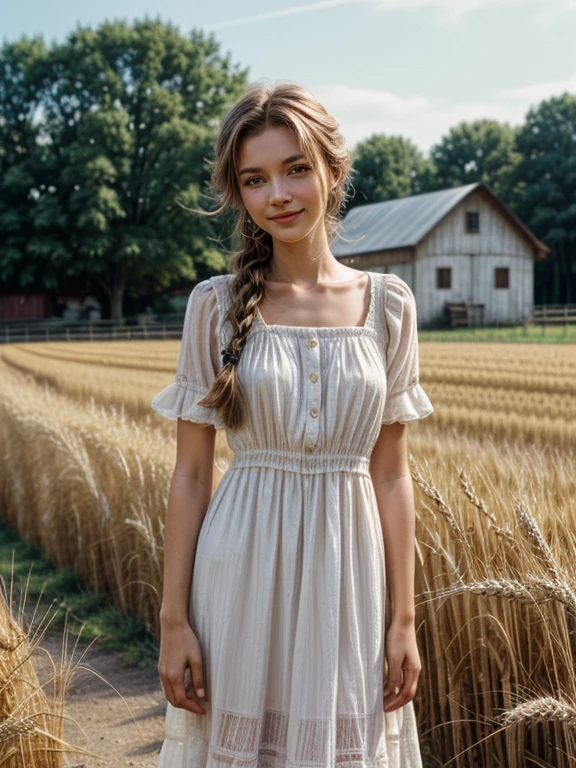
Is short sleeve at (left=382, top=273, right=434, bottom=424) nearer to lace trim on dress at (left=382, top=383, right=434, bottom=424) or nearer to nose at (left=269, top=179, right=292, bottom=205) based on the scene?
lace trim on dress at (left=382, top=383, right=434, bottom=424)

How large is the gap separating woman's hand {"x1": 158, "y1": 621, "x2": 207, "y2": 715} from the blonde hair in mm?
413

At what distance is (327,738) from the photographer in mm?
1678

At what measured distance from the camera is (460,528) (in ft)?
8.33

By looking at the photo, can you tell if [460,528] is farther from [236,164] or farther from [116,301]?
[116,301]

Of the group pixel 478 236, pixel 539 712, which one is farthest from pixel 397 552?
pixel 478 236

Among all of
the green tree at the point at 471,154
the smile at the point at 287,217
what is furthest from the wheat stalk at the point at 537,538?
the green tree at the point at 471,154

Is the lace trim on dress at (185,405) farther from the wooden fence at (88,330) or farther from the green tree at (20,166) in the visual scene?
the green tree at (20,166)

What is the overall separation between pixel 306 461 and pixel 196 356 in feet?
1.02

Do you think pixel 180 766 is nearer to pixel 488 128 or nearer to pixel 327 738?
pixel 327 738

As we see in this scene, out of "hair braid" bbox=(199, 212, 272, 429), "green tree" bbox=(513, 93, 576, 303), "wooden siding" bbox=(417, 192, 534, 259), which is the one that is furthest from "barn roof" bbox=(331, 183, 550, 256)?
"hair braid" bbox=(199, 212, 272, 429)

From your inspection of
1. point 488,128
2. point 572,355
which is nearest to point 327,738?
point 572,355

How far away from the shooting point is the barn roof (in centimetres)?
3409

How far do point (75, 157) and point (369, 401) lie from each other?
117ft

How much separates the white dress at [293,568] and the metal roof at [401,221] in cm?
3056
